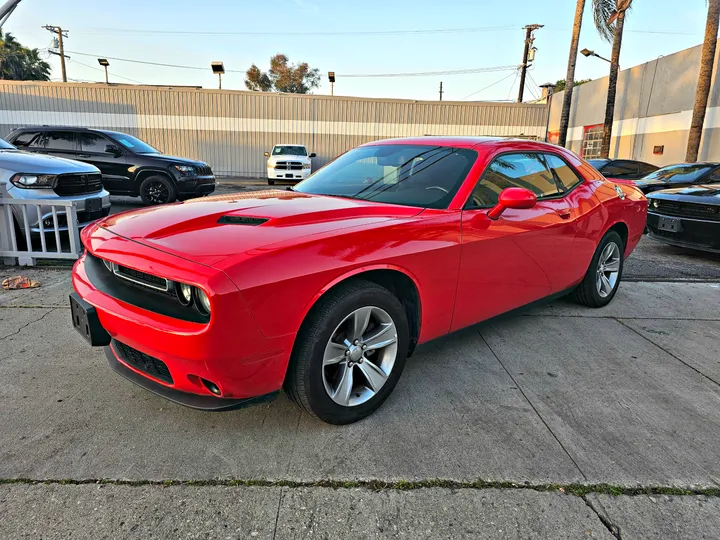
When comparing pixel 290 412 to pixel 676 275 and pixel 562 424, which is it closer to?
pixel 562 424

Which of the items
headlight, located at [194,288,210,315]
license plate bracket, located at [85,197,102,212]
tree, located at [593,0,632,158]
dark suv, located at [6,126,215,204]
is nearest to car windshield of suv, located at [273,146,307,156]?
dark suv, located at [6,126,215,204]

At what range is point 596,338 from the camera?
3863 mm

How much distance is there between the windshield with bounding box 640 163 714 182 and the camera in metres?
A: 9.98

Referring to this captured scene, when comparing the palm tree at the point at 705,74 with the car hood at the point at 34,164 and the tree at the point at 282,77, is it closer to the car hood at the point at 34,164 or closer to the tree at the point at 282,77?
the car hood at the point at 34,164

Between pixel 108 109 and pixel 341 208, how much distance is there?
25.9 m

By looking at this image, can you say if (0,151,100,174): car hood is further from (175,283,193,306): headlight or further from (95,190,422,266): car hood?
(175,283,193,306): headlight

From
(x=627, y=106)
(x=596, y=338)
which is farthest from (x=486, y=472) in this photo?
(x=627, y=106)

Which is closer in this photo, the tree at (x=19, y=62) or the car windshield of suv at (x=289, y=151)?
the car windshield of suv at (x=289, y=151)

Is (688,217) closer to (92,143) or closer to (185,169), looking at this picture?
(185,169)

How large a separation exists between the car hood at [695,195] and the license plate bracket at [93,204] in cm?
809

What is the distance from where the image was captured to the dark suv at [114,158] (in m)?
10.0

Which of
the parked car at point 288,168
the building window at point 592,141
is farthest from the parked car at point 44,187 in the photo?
the building window at point 592,141

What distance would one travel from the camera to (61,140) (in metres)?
10.1

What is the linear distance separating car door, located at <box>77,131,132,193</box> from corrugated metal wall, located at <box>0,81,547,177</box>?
49.6ft
